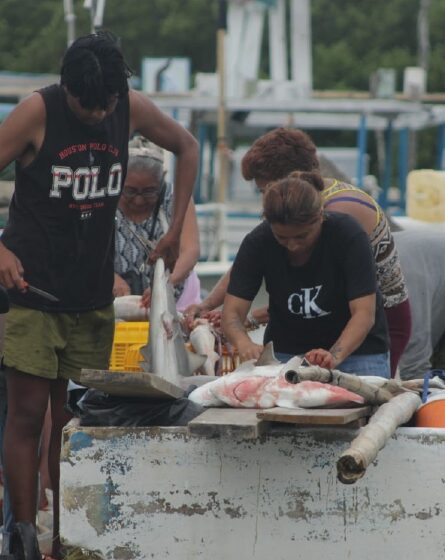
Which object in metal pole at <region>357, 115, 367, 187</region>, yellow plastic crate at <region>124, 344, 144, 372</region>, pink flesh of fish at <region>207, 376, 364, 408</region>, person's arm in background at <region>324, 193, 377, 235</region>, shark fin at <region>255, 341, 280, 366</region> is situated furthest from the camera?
metal pole at <region>357, 115, 367, 187</region>

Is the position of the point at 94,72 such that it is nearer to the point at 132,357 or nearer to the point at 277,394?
the point at 277,394

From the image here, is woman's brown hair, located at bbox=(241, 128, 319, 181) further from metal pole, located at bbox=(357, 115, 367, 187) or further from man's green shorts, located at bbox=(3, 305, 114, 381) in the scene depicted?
metal pole, located at bbox=(357, 115, 367, 187)

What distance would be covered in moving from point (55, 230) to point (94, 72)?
651 millimetres

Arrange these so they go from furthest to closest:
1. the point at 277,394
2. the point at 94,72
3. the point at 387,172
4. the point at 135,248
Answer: the point at 387,172 → the point at 135,248 → the point at 94,72 → the point at 277,394

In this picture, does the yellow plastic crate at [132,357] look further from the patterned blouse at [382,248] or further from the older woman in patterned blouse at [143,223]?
the patterned blouse at [382,248]

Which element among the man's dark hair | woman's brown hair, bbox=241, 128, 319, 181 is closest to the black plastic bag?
the man's dark hair

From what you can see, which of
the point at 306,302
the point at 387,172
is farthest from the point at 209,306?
the point at 387,172

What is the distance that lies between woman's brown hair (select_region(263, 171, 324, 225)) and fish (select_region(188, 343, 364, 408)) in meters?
0.57

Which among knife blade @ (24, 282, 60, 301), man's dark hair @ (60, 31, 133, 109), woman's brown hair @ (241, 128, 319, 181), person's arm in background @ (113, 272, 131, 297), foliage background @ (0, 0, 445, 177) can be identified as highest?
foliage background @ (0, 0, 445, 177)

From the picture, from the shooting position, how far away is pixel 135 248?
6902mm

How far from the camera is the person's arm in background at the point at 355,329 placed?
198 inches

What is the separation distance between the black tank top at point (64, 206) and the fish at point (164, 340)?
0.35m

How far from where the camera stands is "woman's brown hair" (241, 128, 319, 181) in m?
5.70

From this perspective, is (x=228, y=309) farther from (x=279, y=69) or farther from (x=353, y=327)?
(x=279, y=69)
